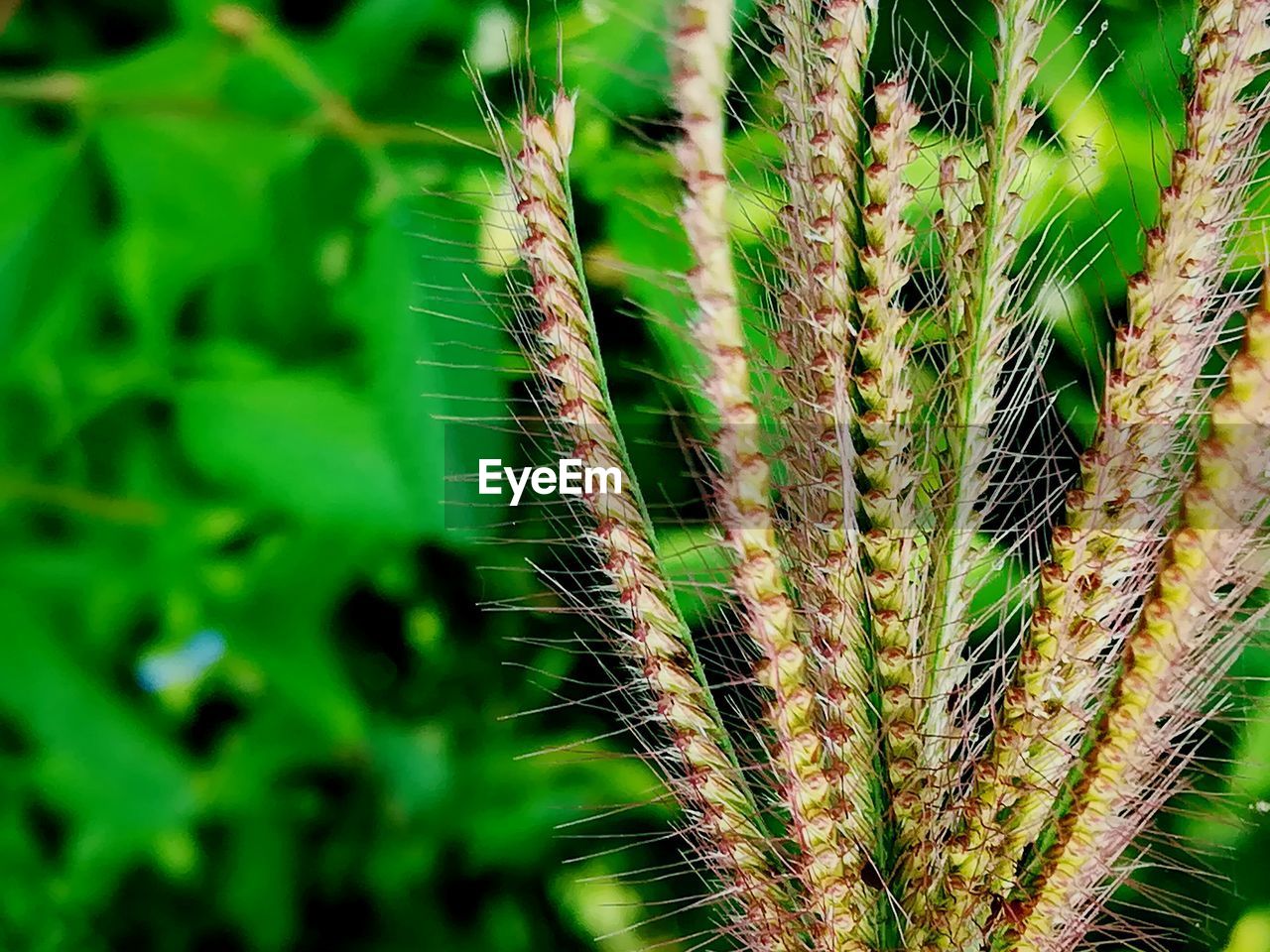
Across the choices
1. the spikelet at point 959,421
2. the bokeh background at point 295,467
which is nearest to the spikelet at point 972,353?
the spikelet at point 959,421

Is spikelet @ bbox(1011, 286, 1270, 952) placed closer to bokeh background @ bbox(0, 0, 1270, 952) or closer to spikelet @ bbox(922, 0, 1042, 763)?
spikelet @ bbox(922, 0, 1042, 763)

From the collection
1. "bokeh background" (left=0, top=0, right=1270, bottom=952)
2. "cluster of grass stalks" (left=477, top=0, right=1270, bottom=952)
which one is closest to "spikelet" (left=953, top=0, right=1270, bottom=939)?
"cluster of grass stalks" (left=477, top=0, right=1270, bottom=952)

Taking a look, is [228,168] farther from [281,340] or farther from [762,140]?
[762,140]

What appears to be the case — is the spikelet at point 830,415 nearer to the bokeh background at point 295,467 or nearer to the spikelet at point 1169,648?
the spikelet at point 1169,648

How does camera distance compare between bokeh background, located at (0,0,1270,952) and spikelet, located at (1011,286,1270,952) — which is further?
bokeh background, located at (0,0,1270,952)

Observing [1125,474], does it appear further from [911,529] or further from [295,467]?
[295,467]

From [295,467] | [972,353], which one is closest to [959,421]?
[972,353]

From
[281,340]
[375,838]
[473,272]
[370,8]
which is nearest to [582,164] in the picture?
[473,272]
